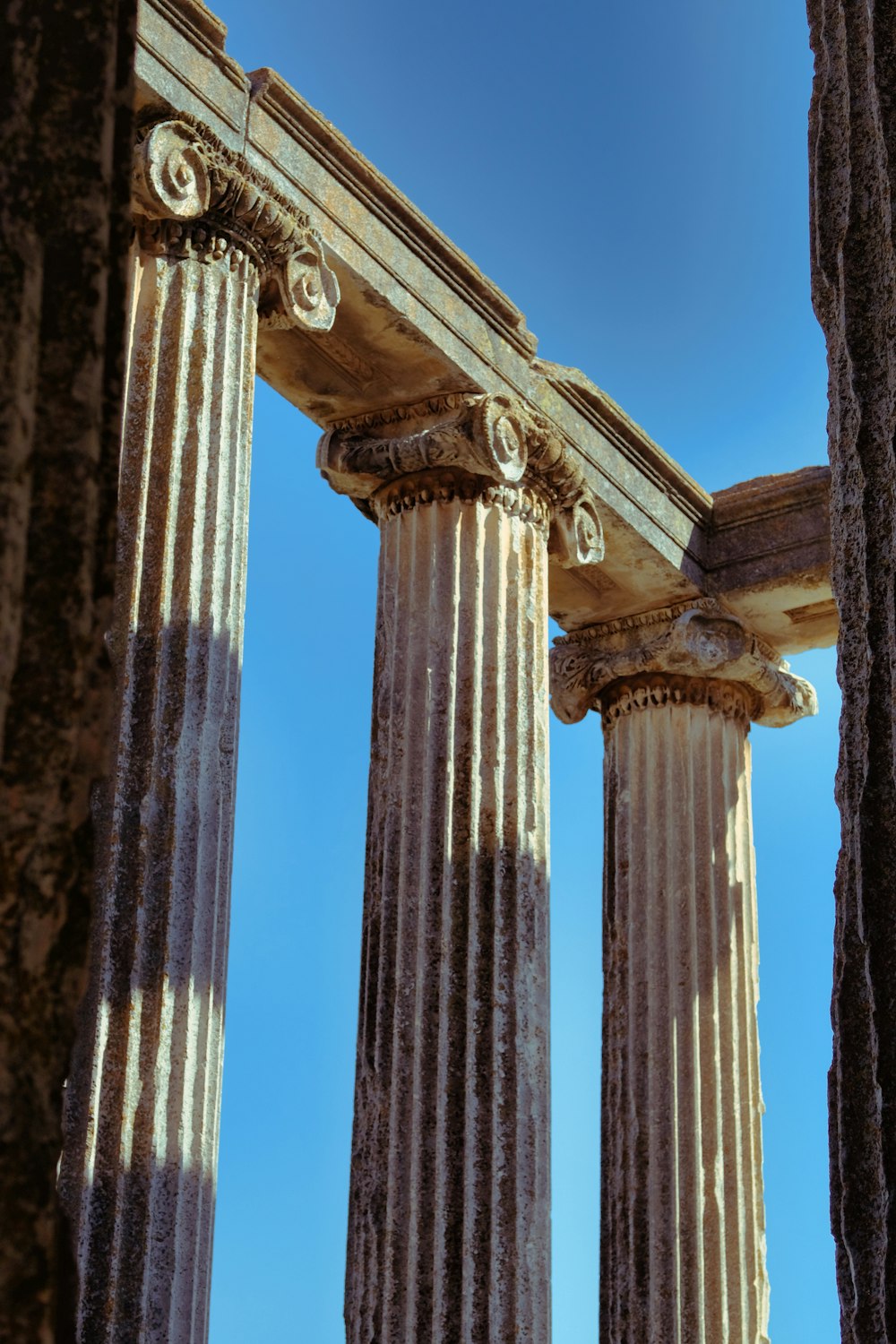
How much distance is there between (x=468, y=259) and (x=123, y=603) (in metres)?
6.27

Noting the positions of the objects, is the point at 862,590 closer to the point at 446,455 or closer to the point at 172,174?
the point at 172,174

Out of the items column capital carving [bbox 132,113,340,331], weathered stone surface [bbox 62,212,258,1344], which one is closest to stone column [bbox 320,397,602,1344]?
column capital carving [bbox 132,113,340,331]

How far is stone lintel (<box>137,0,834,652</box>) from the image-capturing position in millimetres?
14945

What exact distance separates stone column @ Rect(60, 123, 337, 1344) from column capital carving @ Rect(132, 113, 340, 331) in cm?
2

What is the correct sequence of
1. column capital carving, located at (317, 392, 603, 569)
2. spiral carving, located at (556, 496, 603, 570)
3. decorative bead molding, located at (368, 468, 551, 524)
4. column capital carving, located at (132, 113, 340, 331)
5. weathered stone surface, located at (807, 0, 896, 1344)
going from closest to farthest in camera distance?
weathered stone surface, located at (807, 0, 896, 1344) → column capital carving, located at (132, 113, 340, 331) → column capital carving, located at (317, 392, 603, 569) → decorative bead molding, located at (368, 468, 551, 524) → spiral carving, located at (556, 496, 603, 570)

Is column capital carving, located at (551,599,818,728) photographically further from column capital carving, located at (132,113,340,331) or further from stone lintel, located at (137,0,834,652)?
column capital carving, located at (132,113,340,331)

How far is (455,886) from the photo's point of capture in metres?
16.2

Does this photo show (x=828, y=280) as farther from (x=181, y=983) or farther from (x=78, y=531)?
(x=181, y=983)

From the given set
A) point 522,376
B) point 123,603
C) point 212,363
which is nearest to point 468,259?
point 522,376

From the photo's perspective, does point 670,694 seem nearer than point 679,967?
No

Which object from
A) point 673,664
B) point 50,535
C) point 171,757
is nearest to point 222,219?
point 171,757

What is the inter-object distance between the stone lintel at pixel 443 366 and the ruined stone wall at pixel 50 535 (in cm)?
1177

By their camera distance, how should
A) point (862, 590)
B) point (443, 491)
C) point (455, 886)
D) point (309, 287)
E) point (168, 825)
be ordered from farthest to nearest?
point (443, 491) → point (455, 886) → point (309, 287) → point (168, 825) → point (862, 590)

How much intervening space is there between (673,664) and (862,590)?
1689cm
